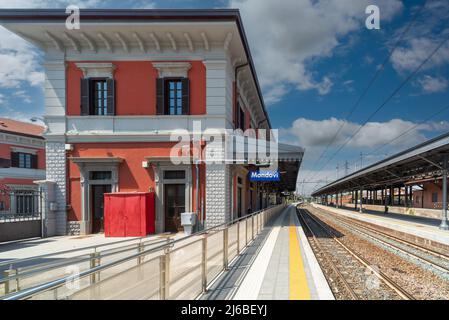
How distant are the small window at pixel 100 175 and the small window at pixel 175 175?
2715mm

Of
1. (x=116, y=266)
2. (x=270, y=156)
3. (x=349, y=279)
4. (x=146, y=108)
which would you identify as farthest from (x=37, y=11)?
(x=349, y=279)

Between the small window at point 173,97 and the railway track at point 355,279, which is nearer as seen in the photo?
the railway track at point 355,279

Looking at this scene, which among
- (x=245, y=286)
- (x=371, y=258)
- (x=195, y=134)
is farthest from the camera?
(x=195, y=134)

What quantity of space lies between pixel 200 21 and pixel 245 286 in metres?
10.9

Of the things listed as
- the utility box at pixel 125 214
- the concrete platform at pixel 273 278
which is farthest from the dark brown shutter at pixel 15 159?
the concrete platform at pixel 273 278

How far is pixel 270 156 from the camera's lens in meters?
13.3

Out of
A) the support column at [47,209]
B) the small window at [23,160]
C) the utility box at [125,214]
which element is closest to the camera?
the utility box at [125,214]

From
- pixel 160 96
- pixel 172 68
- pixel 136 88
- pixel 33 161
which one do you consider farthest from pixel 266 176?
pixel 33 161

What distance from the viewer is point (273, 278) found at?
603 centimetres

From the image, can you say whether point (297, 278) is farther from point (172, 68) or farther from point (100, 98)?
point (100, 98)

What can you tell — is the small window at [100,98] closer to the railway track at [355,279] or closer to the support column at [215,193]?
the support column at [215,193]

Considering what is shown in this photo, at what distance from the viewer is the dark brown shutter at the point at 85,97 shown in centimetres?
1339

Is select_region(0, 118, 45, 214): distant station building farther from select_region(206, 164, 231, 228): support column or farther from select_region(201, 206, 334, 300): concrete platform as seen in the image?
select_region(201, 206, 334, 300): concrete platform

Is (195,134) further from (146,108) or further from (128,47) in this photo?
(128,47)
